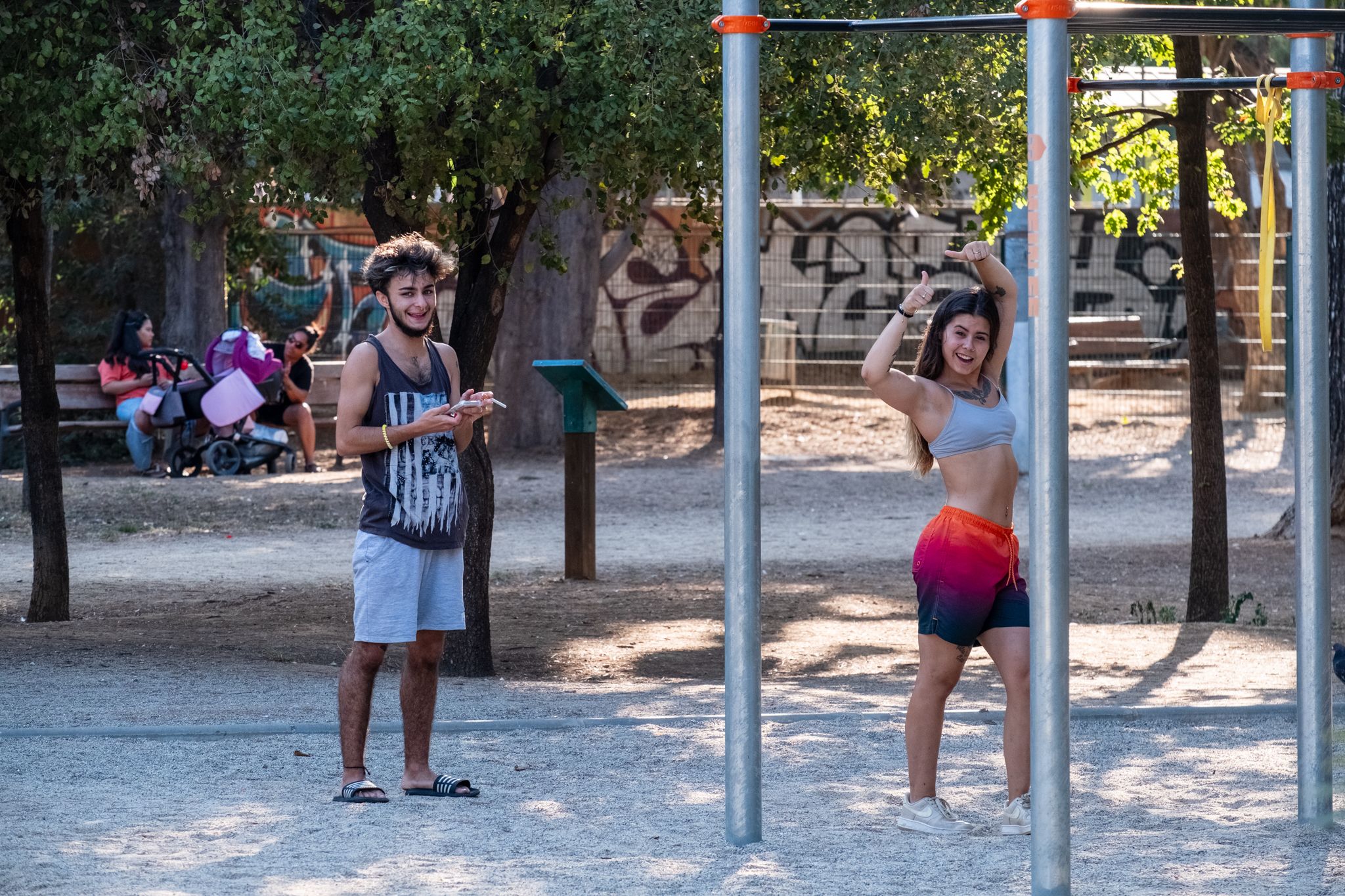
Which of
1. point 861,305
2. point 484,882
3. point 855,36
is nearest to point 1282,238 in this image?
point 861,305

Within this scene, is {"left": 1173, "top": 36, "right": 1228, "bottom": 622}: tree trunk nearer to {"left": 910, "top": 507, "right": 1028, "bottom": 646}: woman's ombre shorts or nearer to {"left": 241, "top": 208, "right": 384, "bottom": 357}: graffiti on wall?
{"left": 910, "top": 507, "right": 1028, "bottom": 646}: woman's ombre shorts

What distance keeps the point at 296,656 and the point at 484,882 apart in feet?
13.5

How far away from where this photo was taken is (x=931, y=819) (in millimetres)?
4625

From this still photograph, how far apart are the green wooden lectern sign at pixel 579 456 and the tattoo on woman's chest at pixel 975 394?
6048mm

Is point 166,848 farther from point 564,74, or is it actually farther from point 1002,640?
point 564,74

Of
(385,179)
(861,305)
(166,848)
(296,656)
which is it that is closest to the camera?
(166,848)

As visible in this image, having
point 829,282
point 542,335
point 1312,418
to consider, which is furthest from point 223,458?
point 1312,418

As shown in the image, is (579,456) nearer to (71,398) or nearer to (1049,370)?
(1049,370)

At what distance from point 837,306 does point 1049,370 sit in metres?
22.0

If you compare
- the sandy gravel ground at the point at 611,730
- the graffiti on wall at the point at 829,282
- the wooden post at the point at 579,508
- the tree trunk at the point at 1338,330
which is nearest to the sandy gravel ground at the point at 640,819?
the sandy gravel ground at the point at 611,730

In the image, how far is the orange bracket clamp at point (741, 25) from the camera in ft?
13.9

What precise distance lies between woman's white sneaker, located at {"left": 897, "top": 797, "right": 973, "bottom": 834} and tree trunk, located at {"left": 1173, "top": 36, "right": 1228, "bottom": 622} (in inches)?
186

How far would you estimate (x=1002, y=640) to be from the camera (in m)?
4.48

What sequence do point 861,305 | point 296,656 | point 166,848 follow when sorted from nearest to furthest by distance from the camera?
point 166,848 < point 296,656 < point 861,305
